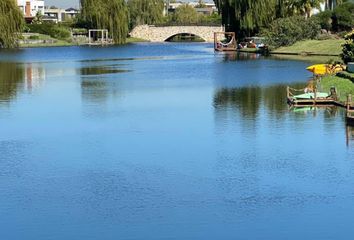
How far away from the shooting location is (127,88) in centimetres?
3672

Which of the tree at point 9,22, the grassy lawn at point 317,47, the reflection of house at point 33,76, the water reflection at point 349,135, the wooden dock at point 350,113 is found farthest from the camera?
the tree at point 9,22

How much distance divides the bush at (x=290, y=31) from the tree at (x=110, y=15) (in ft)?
101

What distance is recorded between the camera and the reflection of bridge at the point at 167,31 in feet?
418

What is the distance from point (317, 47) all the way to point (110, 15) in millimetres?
39216

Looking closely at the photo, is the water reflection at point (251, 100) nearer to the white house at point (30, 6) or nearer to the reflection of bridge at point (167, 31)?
the reflection of bridge at point (167, 31)

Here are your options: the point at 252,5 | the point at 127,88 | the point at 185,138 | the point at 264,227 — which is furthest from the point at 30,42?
the point at 264,227

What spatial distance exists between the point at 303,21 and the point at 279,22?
80.4 inches

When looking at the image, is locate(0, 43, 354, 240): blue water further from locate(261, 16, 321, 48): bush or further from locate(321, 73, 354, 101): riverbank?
locate(261, 16, 321, 48): bush

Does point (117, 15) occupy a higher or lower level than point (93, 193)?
higher

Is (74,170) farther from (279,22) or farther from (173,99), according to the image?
(279,22)

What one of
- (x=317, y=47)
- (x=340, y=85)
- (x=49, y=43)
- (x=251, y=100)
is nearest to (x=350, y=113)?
(x=251, y=100)

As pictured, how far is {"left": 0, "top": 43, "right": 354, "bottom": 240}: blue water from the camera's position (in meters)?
13.2

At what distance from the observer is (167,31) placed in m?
129

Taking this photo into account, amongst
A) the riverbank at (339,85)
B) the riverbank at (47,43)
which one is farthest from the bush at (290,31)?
the riverbank at (47,43)
